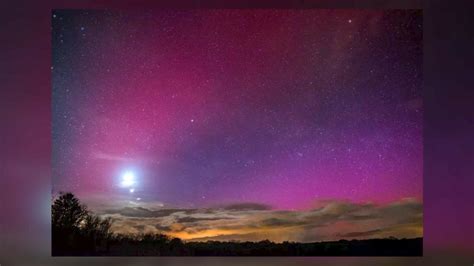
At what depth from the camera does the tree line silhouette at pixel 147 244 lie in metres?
3.22

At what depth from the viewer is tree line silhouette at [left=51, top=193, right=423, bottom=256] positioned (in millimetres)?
3225

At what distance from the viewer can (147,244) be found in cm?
324

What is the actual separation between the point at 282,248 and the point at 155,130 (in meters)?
1.08

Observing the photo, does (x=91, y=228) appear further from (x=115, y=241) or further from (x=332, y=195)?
(x=332, y=195)

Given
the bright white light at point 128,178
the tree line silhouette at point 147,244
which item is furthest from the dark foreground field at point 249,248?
the bright white light at point 128,178

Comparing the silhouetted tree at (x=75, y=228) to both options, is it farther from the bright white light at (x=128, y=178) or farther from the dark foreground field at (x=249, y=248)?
the bright white light at (x=128, y=178)

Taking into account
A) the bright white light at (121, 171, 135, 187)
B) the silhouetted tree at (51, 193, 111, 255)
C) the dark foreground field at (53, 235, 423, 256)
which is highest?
the bright white light at (121, 171, 135, 187)

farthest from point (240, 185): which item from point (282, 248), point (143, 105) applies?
point (143, 105)

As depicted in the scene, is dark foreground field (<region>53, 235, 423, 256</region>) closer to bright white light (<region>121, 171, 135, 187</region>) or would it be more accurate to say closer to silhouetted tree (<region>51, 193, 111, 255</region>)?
silhouetted tree (<region>51, 193, 111, 255</region>)

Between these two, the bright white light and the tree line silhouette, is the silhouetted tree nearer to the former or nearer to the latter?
the tree line silhouette

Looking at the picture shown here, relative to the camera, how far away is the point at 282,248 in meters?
3.23

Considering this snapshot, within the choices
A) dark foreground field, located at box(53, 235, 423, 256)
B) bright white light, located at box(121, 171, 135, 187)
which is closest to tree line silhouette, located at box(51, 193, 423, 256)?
dark foreground field, located at box(53, 235, 423, 256)

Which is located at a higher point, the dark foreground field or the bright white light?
the bright white light

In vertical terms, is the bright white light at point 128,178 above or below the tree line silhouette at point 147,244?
above
